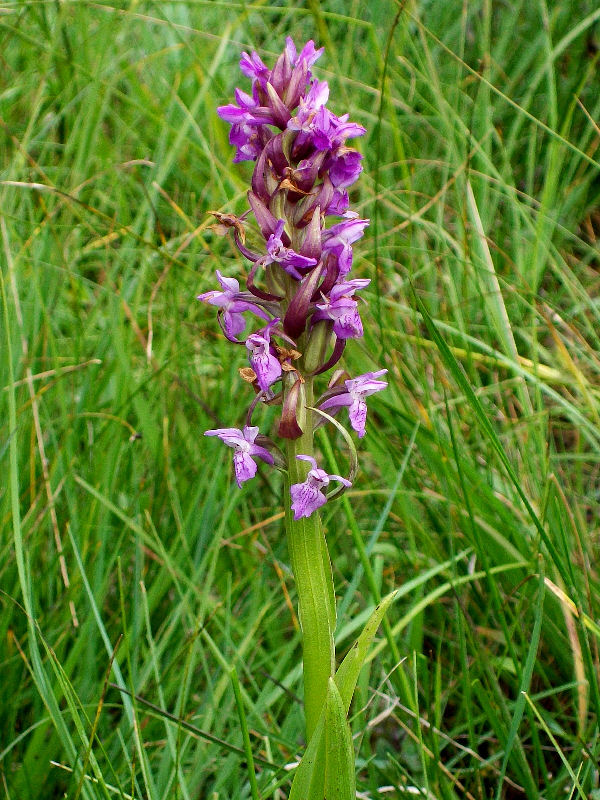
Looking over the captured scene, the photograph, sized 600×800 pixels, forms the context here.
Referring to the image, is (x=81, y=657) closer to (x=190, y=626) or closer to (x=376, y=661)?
(x=190, y=626)

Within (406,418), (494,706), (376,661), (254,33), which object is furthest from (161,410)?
(254,33)

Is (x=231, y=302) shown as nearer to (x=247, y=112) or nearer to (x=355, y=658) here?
(x=247, y=112)

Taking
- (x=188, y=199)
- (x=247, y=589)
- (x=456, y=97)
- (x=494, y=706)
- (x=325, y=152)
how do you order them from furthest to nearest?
1. (x=188, y=199)
2. (x=456, y=97)
3. (x=247, y=589)
4. (x=494, y=706)
5. (x=325, y=152)

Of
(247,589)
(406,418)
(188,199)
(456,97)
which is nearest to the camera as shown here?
(406,418)

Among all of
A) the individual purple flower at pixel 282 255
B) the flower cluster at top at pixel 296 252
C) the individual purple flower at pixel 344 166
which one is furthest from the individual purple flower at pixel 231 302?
the individual purple flower at pixel 344 166

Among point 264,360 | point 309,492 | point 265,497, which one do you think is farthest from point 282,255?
point 265,497

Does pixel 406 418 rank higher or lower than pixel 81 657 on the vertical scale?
higher

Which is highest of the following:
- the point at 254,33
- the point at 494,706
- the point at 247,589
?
the point at 254,33
